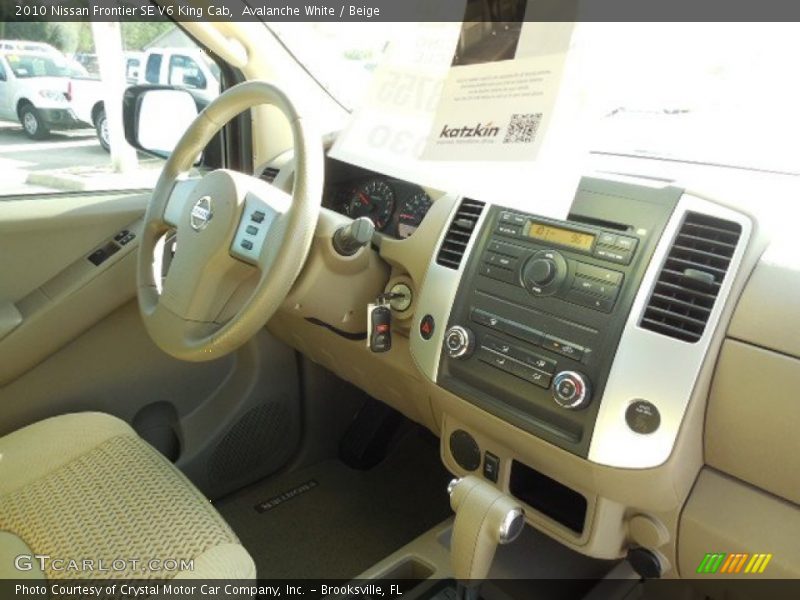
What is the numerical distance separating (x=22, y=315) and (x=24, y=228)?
201 millimetres

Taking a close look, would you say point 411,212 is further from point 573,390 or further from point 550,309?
point 573,390

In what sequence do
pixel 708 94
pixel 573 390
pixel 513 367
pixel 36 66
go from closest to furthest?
1. pixel 573 390
2. pixel 513 367
3. pixel 708 94
4. pixel 36 66

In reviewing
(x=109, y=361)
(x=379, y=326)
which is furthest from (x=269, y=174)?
(x=109, y=361)

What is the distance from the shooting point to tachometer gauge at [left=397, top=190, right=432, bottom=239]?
1329mm

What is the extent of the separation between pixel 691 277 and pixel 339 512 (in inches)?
50.0

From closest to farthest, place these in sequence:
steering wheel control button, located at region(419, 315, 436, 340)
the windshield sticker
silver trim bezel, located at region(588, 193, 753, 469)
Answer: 1. the windshield sticker
2. silver trim bezel, located at region(588, 193, 753, 469)
3. steering wheel control button, located at region(419, 315, 436, 340)

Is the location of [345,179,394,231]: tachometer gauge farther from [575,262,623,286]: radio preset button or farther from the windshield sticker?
[575,262,623,286]: radio preset button

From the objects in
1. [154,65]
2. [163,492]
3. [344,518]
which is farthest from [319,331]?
[154,65]

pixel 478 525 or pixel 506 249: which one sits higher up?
pixel 506 249

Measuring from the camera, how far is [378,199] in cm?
143

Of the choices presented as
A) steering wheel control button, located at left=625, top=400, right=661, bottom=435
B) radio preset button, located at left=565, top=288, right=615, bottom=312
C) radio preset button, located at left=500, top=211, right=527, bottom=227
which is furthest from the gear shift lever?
radio preset button, located at left=500, top=211, right=527, bottom=227

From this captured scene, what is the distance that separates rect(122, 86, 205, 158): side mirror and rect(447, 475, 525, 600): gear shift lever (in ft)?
3.79

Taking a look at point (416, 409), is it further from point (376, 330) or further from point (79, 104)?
point (79, 104)

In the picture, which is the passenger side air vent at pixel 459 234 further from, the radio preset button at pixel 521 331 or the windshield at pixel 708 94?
the windshield at pixel 708 94
